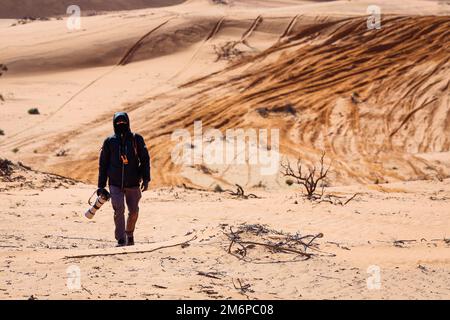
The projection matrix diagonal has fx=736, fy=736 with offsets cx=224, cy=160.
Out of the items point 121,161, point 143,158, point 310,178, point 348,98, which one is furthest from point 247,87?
point 121,161

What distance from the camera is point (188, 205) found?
11992 mm

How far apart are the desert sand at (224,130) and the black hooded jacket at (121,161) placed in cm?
76

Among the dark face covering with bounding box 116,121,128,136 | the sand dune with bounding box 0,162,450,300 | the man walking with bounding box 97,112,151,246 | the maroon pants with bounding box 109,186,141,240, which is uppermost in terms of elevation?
the dark face covering with bounding box 116,121,128,136

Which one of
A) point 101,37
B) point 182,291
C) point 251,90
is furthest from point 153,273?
point 101,37

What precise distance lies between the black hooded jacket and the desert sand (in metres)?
0.76

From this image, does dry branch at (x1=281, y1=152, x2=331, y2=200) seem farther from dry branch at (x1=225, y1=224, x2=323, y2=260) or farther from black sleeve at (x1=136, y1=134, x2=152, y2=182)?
black sleeve at (x1=136, y1=134, x2=152, y2=182)

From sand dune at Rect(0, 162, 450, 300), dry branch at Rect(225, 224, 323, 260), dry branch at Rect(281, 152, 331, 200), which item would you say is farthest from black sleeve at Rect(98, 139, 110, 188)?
dry branch at Rect(281, 152, 331, 200)

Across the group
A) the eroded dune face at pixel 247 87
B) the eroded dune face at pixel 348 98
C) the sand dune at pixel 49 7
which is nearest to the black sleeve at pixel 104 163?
the eroded dune face at pixel 247 87

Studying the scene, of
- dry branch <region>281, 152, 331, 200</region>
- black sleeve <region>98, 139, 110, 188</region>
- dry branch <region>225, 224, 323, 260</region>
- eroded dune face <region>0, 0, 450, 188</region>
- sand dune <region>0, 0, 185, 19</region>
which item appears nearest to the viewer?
dry branch <region>225, 224, 323, 260</region>

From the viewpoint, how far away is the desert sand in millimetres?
6961

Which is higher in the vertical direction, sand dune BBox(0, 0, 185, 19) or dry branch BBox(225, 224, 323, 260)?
sand dune BBox(0, 0, 185, 19)

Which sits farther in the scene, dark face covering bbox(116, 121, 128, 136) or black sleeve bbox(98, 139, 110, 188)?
black sleeve bbox(98, 139, 110, 188)

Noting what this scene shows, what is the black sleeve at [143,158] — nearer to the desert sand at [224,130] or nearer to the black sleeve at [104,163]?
the black sleeve at [104,163]

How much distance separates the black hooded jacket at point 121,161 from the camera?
7855 millimetres
